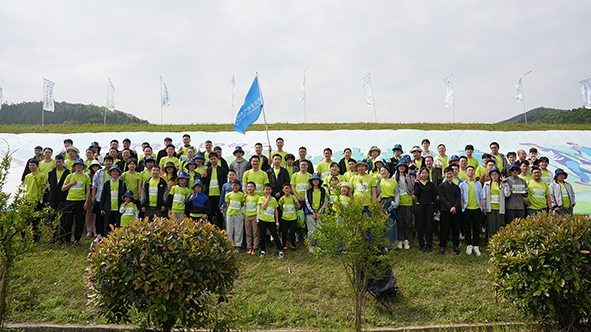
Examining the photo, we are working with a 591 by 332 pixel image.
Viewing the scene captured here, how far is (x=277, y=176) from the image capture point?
27.3 feet

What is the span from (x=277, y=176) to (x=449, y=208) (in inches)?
157

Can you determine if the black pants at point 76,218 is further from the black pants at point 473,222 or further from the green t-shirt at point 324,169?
the black pants at point 473,222

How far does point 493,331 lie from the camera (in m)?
4.42

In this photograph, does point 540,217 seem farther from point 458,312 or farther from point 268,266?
point 268,266

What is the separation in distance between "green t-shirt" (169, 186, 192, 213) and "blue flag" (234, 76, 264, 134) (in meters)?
2.79

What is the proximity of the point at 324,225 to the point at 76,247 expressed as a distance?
6.56m

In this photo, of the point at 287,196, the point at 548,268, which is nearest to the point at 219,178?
the point at 287,196

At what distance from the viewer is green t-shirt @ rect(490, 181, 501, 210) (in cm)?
755

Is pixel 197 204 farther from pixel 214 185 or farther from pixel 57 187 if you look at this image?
pixel 57 187

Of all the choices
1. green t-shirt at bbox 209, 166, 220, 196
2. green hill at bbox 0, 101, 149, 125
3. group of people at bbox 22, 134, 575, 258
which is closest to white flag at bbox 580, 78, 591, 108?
group of people at bbox 22, 134, 575, 258

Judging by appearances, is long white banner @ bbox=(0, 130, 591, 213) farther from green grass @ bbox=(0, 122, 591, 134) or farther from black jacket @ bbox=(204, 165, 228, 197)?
black jacket @ bbox=(204, 165, 228, 197)

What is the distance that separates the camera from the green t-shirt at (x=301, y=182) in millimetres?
8078

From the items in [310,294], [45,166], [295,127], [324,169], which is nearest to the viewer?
[310,294]

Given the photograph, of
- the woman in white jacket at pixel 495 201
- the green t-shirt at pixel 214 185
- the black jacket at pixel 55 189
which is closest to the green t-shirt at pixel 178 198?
the green t-shirt at pixel 214 185
